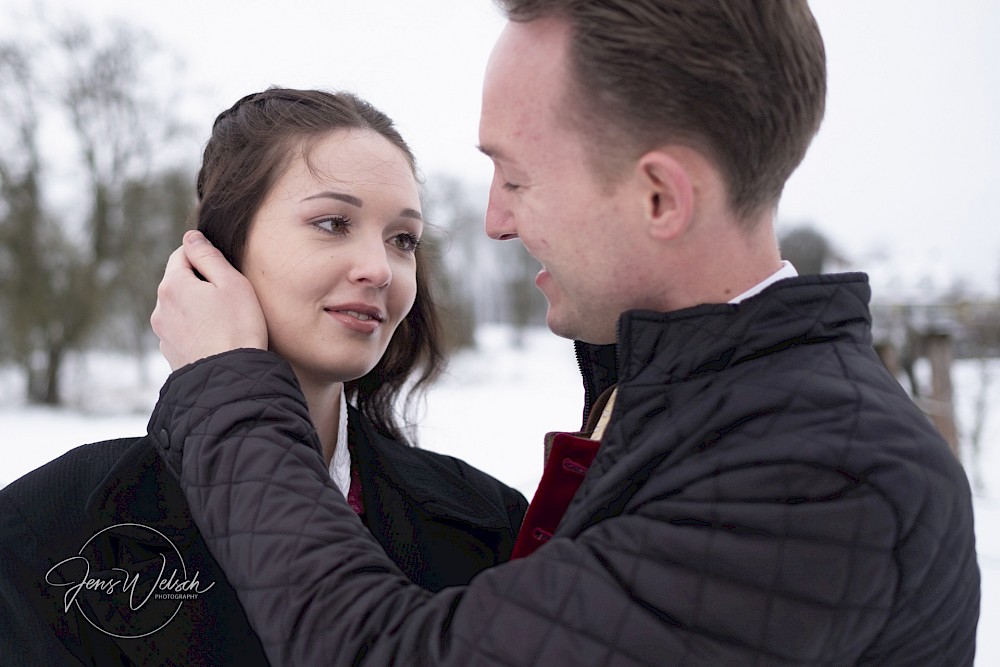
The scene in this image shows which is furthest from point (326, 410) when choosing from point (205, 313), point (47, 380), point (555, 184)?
point (47, 380)

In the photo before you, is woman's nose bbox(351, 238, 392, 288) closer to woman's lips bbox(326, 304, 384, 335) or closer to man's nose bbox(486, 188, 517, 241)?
woman's lips bbox(326, 304, 384, 335)

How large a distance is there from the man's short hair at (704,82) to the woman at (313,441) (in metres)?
0.67

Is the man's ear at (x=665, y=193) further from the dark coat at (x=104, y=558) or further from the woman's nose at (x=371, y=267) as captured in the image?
the dark coat at (x=104, y=558)

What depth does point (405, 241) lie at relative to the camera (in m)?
1.91

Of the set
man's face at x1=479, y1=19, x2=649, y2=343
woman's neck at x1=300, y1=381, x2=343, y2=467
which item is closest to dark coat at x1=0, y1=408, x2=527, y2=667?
woman's neck at x1=300, y1=381, x2=343, y2=467

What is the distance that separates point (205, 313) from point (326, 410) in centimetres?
57

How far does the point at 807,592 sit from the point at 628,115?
28.4 inches

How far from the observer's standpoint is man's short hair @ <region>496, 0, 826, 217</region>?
1152 mm

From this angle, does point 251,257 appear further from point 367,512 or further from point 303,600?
point 303,600

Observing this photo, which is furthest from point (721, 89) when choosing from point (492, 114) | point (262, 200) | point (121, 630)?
point (121, 630)

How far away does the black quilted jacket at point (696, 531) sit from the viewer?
96 centimetres

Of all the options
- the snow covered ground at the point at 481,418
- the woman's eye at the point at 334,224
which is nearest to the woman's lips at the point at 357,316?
the woman's eye at the point at 334,224

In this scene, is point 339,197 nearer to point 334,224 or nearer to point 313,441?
point 334,224

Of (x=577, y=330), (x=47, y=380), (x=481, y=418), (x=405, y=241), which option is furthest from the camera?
(x=47, y=380)
